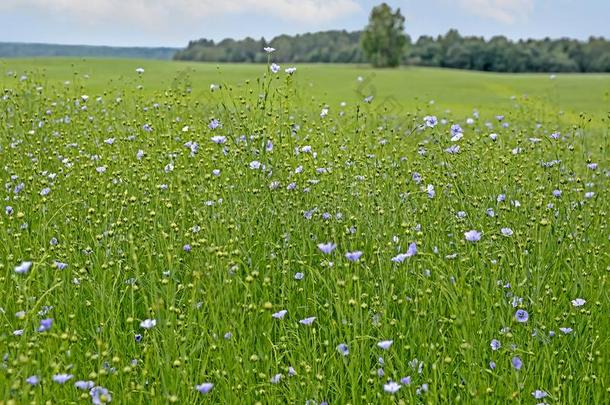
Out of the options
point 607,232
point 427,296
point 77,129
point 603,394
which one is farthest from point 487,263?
point 77,129

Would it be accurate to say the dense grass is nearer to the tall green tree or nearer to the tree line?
the tree line

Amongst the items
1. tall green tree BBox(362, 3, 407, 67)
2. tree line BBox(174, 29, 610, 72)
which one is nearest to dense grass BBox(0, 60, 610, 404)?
tree line BBox(174, 29, 610, 72)

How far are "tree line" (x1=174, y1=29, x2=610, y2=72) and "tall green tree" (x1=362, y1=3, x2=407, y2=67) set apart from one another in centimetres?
57

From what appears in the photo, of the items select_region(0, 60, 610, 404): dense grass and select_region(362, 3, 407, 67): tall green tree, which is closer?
select_region(0, 60, 610, 404): dense grass

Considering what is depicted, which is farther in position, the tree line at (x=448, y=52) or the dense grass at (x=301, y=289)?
the tree line at (x=448, y=52)

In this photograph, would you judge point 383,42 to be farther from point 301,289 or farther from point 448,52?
point 301,289

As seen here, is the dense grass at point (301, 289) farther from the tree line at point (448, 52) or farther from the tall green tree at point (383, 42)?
the tall green tree at point (383, 42)

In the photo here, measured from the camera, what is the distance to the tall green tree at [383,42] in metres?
61.6

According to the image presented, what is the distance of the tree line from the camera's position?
59.4 metres

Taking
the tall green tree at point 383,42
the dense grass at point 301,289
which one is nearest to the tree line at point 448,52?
the tall green tree at point 383,42

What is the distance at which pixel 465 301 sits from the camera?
10.2ft

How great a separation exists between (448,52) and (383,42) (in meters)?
5.76

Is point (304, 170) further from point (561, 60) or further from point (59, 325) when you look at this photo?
point (561, 60)

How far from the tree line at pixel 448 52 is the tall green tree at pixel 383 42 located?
57 centimetres
